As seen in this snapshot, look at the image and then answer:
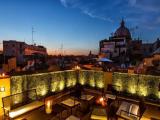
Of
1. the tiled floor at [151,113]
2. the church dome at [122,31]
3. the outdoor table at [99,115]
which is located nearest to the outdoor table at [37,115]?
the outdoor table at [99,115]

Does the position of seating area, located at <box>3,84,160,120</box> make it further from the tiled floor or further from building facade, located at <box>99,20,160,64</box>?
building facade, located at <box>99,20,160,64</box>

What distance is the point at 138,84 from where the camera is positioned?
10438 mm

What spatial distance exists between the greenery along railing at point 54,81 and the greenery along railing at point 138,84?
1452 mm

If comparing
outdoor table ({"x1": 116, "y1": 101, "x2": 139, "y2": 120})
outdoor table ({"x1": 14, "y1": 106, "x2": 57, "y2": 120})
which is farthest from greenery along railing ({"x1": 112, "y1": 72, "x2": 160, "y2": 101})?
outdoor table ({"x1": 14, "y1": 106, "x2": 57, "y2": 120})

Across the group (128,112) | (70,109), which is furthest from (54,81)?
(128,112)

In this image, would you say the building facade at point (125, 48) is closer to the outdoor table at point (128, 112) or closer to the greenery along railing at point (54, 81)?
the greenery along railing at point (54, 81)

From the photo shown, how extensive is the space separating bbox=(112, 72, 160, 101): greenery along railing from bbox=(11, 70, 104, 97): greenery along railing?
1452 millimetres

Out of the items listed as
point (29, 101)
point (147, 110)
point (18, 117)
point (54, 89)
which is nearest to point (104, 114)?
point (147, 110)

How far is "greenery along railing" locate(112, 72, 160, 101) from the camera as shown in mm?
9812

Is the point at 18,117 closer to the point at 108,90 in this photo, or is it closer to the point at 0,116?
the point at 0,116

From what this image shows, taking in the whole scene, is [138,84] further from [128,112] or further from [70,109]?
[70,109]

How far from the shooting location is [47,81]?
10.6 m

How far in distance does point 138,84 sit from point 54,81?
5724 mm

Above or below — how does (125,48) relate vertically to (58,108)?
above
